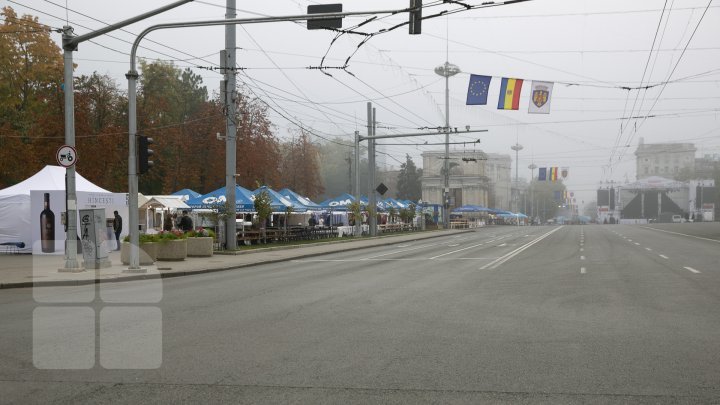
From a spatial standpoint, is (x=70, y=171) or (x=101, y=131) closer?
(x=70, y=171)

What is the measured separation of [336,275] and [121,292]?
635 centimetres

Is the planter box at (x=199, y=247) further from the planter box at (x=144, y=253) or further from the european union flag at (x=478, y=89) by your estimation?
the european union flag at (x=478, y=89)

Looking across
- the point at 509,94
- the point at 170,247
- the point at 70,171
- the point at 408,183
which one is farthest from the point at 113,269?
the point at 408,183

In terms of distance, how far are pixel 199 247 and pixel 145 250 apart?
3.58 metres

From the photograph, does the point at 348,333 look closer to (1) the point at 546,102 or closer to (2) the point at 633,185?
(1) the point at 546,102

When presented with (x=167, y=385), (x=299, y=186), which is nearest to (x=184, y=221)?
(x=167, y=385)

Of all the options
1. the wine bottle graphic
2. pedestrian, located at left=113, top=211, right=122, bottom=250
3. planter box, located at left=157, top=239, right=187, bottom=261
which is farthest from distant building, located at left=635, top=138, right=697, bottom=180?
planter box, located at left=157, top=239, right=187, bottom=261

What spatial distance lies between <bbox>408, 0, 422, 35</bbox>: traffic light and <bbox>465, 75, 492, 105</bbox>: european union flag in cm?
1695

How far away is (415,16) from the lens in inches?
599

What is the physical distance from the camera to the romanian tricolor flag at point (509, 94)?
30.8m

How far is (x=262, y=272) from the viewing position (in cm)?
2123

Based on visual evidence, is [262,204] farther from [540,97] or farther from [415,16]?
[415,16]

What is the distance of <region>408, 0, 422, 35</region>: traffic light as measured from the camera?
15.1 meters

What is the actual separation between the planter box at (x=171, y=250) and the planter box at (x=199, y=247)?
7.86 ft
